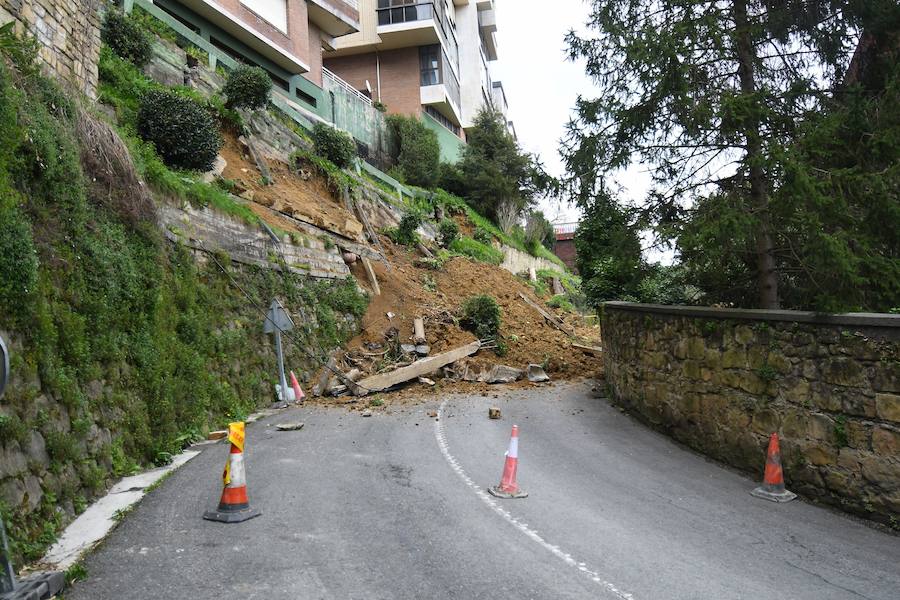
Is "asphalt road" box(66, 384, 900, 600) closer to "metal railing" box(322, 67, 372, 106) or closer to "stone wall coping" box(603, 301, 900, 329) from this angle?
"stone wall coping" box(603, 301, 900, 329)

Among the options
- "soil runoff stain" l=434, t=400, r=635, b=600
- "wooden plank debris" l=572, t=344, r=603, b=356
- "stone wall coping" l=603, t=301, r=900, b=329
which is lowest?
"soil runoff stain" l=434, t=400, r=635, b=600

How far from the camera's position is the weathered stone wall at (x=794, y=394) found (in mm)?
6781

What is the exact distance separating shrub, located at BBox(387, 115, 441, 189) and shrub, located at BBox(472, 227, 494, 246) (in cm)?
406

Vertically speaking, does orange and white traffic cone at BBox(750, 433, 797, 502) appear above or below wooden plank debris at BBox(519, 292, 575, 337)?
below

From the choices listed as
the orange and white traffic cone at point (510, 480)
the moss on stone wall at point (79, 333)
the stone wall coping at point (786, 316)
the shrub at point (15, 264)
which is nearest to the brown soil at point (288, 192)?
the moss on stone wall at point (79, 333)

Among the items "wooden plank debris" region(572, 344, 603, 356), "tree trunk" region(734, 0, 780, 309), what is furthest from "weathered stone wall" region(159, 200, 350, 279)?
"tree trunk" region(734, 0, 780, 309)

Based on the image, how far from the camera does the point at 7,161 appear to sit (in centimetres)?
634

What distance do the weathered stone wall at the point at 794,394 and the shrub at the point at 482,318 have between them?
803cm

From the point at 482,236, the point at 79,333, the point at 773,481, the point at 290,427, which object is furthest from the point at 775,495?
the point at 482,236

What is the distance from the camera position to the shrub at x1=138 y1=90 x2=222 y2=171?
14.9 m

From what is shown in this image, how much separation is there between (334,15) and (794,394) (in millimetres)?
30246

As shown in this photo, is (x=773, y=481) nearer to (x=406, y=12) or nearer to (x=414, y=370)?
(x=414, y=370)

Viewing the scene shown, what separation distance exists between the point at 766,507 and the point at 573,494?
7.21 ft

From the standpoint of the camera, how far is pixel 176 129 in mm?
15078
